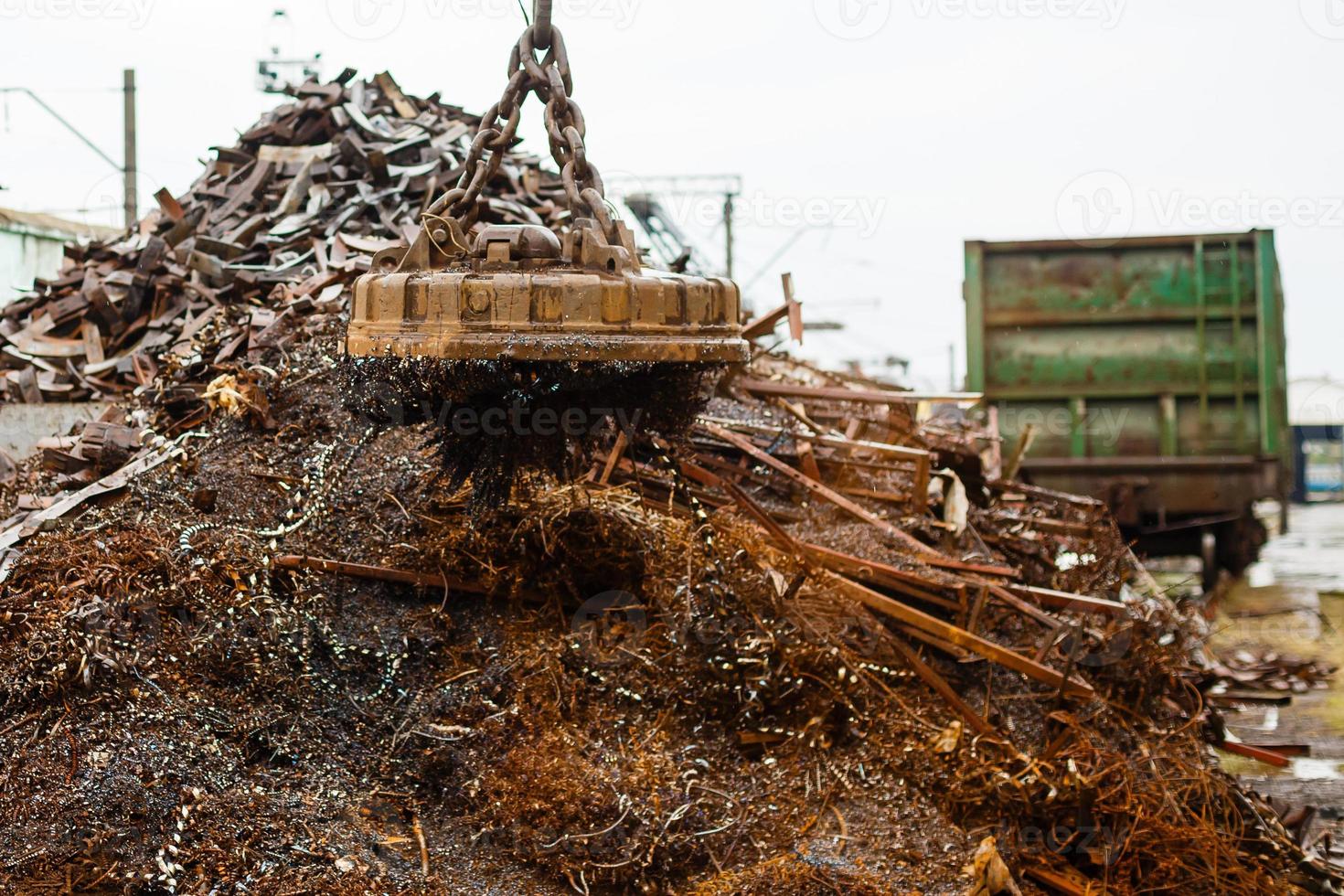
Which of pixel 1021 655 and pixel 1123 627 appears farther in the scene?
pixel 1123 627

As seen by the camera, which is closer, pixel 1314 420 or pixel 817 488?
pixel 817 488

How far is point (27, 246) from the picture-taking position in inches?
594

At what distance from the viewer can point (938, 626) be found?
521 centimetres

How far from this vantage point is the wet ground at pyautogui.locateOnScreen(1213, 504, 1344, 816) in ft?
19.7

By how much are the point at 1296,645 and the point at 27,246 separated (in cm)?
1455

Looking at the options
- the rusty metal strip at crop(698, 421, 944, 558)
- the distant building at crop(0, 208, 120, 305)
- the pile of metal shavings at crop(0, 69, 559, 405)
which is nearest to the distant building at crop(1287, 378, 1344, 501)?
the pile of metal shavings at crop(0, 69, 559, 405)

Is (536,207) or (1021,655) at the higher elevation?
(536,207)

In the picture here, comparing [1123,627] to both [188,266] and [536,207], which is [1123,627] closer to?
[536,207]

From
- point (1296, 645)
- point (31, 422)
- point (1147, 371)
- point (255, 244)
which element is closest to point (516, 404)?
point (31, 422)

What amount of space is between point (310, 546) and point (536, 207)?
3772 mm

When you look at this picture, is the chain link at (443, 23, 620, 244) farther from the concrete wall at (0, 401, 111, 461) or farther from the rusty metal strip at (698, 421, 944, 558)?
the concrete wall at (0, 401, 111, 461)

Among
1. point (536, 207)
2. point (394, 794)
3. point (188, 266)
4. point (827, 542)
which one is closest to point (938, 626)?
point (827, 542)

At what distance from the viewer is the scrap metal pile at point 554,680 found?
410cm

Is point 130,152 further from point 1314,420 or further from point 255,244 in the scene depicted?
point 1314,420
